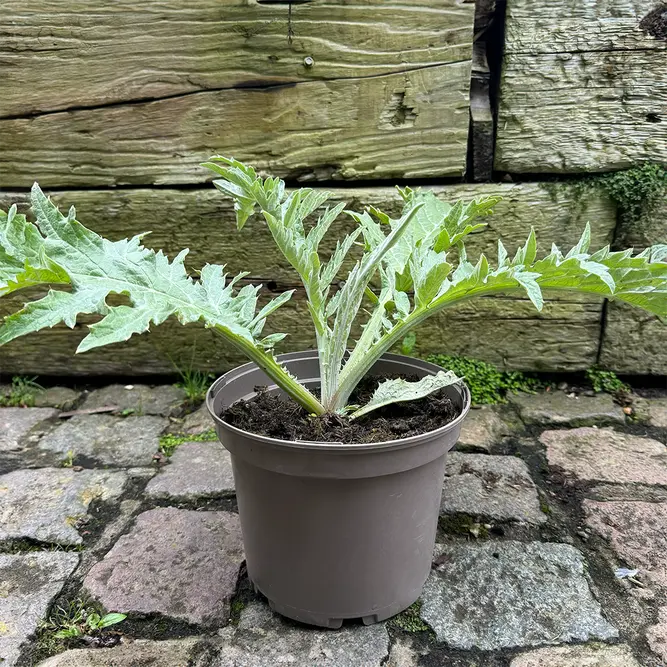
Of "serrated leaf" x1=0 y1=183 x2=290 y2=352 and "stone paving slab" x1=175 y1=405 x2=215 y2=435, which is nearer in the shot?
"serrated leaf" x1=0 y1=183 x2=290 y2=352

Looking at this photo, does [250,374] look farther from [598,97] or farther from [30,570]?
[598,97]

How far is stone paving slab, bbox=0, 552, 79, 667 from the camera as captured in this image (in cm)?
121

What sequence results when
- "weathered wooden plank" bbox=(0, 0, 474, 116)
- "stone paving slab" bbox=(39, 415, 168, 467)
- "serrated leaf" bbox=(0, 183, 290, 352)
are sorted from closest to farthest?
"serrated leaf" bbox=(0, 183, 290, 352) → "stone paving slab" bbox=(39, 415, 168, 467) → "weathered wooden plank" bbox=(0, 0, 474, 116)

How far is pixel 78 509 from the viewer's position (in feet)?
5.50

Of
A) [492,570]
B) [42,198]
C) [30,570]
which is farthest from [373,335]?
[30,570]

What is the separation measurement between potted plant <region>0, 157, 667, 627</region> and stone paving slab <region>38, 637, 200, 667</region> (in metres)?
0.20

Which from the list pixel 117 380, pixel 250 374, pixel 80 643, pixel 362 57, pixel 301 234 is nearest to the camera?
pixel 80 643

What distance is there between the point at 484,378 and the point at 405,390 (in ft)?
4.01

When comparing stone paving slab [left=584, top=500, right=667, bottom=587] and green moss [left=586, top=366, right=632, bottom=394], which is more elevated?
stone paving slab [left=584, top=500, right=667, bottom=587]

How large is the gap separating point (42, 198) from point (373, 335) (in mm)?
767

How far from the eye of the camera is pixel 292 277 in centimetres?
233

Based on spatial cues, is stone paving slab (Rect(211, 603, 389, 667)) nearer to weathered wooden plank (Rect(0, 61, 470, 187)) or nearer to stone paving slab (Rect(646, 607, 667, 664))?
stone paving slab (Rect(646, 607, 667, 664))

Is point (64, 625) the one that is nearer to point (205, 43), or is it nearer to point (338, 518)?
point (338, 518)

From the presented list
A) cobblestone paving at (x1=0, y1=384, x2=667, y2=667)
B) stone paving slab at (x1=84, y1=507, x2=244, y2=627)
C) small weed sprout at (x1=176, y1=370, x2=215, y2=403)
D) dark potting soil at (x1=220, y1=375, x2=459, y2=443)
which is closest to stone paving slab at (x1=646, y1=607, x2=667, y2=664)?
cobblestone paving at (x1=0, y1=384, x2=667, y2=667)
